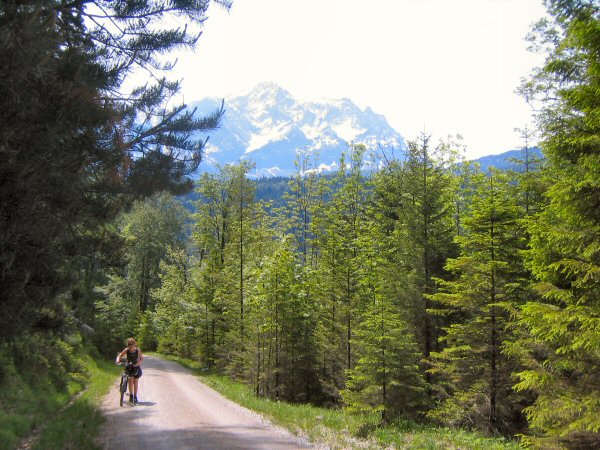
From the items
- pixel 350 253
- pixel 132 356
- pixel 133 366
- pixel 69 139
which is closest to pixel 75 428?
pixel 133 366

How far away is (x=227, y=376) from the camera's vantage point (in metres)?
26.1

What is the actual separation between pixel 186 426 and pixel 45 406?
13.8ft

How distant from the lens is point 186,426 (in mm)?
10461

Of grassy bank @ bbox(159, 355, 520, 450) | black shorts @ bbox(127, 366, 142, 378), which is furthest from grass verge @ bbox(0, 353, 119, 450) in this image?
grassy bank @ bbox(159, 355, 520, 450)

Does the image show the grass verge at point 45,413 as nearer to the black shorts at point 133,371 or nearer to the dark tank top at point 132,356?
the black shorts at point 133,371

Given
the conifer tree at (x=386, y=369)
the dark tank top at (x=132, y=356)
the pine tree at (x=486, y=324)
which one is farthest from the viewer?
the dark tank top at (x=132, y=356)

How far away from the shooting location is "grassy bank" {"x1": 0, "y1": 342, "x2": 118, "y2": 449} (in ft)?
28.9

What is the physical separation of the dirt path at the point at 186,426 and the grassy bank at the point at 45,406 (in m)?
0.50

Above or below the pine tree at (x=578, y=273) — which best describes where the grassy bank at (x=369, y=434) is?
below

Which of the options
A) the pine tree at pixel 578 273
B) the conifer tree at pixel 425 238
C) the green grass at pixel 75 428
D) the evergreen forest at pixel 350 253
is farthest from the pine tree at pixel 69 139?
the conifer tree at pixel 425 238

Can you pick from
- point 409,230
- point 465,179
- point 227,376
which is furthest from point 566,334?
point 465,179

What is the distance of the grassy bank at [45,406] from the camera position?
880 cm

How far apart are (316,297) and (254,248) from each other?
8679mm

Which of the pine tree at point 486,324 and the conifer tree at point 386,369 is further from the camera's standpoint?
the pine tree at point 486,324
